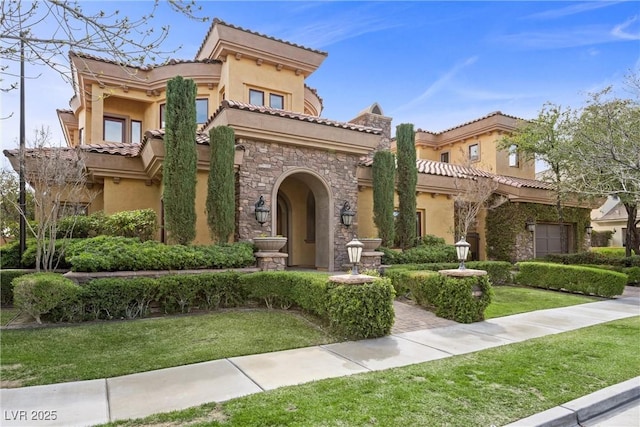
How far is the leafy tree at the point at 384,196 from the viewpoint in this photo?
14133 mm

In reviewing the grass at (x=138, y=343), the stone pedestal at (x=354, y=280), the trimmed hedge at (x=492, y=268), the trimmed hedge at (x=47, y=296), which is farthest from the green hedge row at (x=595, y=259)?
the trimmed hedge at (x=47, y=296)

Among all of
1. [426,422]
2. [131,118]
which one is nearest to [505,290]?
[426,422]

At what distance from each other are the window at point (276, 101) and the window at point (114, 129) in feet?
22.8

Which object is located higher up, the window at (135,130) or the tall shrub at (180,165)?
the window at (135,130)

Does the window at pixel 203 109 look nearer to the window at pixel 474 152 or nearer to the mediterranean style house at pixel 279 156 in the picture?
the mediterranean style house at pixel 279 156

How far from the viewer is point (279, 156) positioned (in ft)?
42.0

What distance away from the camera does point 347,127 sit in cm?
1377

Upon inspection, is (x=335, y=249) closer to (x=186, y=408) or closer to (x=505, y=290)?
(x=505, y=290)

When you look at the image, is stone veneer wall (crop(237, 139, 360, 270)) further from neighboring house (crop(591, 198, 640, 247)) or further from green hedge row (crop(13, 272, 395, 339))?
neighboring house (crop(591, 198, 640, 247))

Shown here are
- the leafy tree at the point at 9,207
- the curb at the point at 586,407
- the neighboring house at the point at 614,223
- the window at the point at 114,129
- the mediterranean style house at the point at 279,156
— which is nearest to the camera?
the curb at the point at 586,407

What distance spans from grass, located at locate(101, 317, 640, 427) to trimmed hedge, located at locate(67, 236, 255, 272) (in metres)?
5.69

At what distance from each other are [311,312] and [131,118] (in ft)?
46.2

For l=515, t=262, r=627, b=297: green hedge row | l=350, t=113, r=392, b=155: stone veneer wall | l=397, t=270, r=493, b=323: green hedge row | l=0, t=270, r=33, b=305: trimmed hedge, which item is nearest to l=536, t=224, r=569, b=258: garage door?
l=515, t=262, r=627, b=297: green hedge row

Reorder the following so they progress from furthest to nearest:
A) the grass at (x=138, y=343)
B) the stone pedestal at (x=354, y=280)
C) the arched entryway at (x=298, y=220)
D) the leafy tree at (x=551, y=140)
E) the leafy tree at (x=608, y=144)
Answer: the leafy tree at (x=551, y=140), the arched entryway at (x=298, y=220), the leafy tree at (x=608, y=144), the stone pedestal at (x=354, y=280), the grass at (x=138, y=343)
